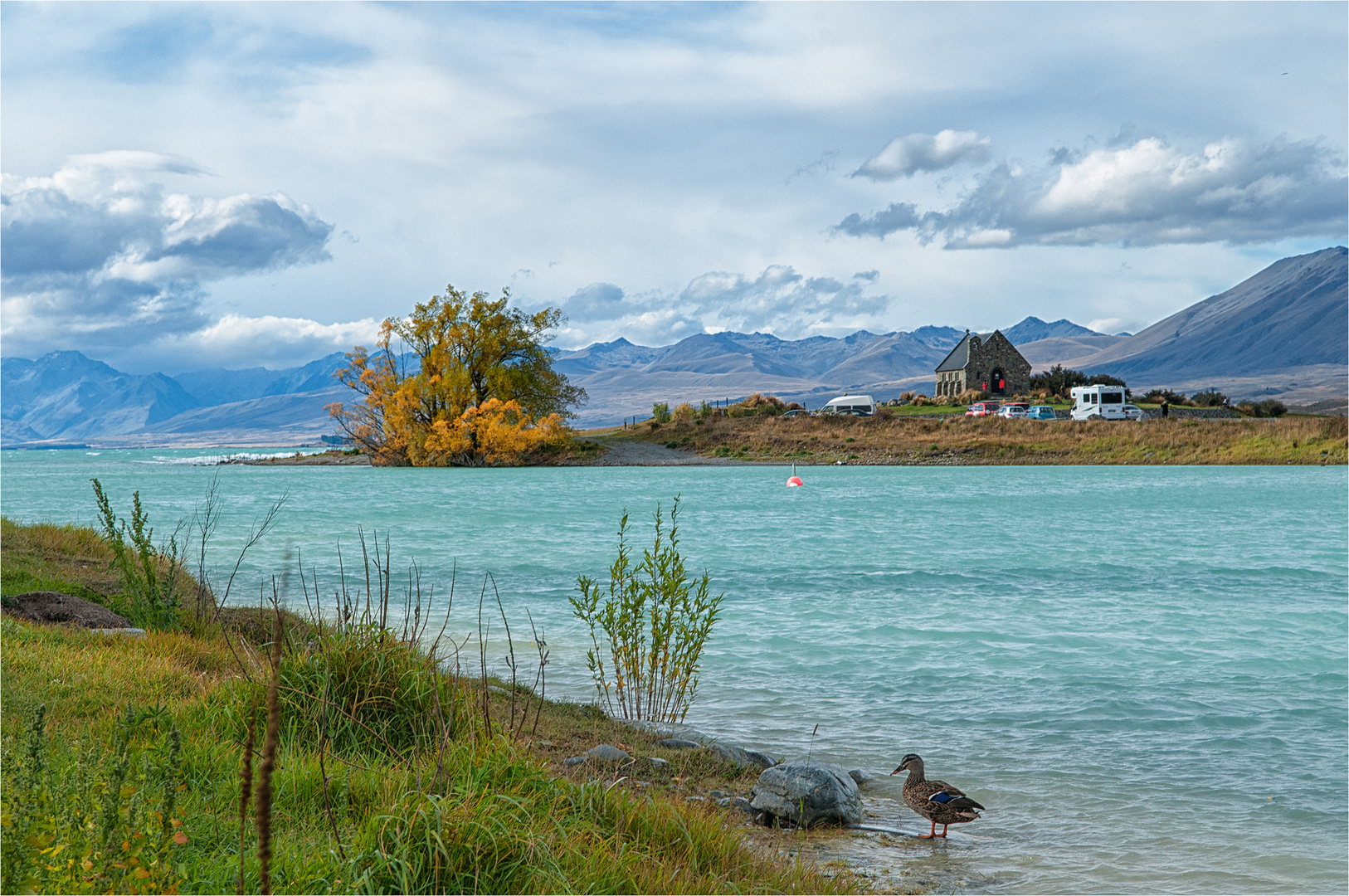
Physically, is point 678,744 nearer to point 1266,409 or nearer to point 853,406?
point 1266,409

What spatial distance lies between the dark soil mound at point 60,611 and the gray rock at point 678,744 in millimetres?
5098

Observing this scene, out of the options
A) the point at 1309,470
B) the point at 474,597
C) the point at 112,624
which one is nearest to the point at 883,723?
the point at 112,624

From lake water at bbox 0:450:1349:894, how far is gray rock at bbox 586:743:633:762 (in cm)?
196

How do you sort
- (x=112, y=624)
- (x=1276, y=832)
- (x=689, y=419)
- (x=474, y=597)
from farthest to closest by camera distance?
(x=689, y=419)
(x=474, y=597)
(x=112, y=624)
(x=1276, y=832)

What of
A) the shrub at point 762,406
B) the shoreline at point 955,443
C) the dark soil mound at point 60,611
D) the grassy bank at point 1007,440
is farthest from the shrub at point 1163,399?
the dark soil mound at point 60,611

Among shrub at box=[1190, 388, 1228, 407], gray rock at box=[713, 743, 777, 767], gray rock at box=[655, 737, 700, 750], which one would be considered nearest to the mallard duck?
gray rock at box=[713, 743, 777, 767]

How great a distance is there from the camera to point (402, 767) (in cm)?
472

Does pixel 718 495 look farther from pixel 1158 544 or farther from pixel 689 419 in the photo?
pixel 689 419

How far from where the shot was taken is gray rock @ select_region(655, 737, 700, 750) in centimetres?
738

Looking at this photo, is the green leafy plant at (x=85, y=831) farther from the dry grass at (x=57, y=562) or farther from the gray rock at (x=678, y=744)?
the dry grass at (x=57, y=562)

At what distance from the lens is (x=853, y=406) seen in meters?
88.5

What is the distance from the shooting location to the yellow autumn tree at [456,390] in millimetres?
62750

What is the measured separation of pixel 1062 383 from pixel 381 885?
308ft

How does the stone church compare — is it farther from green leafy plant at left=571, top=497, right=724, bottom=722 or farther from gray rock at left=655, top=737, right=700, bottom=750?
gray rock at left=655, top=737, right=700, bottom=750
